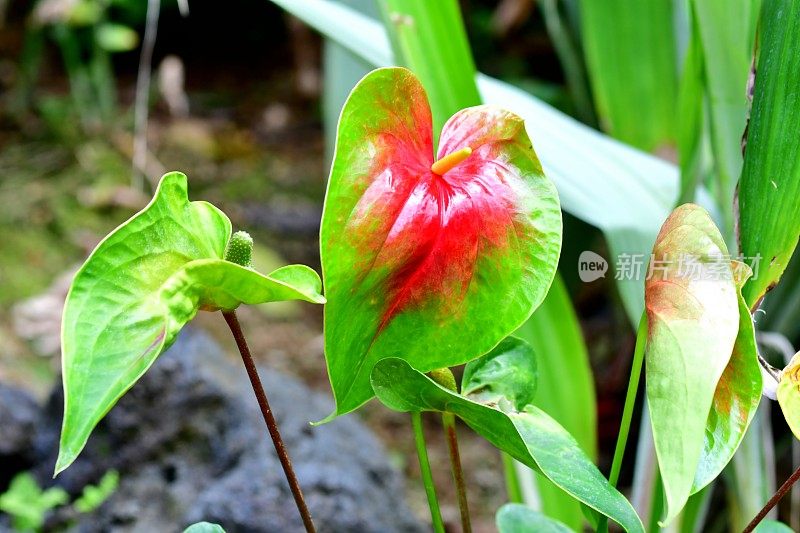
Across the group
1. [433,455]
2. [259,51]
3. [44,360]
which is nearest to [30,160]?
[44,360]

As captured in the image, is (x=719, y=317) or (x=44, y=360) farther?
(x=44, y=360)

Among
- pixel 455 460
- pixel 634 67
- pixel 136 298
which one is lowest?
pixel 634 67


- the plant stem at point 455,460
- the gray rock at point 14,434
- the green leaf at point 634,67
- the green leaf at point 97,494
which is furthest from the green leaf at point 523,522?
the green leaf at point 634,67

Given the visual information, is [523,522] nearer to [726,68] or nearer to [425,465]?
[425,465]

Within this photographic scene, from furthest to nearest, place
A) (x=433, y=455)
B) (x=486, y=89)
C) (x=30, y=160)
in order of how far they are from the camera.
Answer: (x=30, y=160), (x=433, y=455), (x=486, y=89)

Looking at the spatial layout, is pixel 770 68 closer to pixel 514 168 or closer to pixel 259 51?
pixel 514 168

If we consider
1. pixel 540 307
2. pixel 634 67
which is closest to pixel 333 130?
pixel 634 67

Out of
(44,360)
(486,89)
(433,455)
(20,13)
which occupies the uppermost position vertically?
(486,89)

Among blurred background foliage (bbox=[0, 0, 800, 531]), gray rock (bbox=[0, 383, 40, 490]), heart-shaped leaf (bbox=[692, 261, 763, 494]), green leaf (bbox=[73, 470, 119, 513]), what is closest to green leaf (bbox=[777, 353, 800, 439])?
heart-shaped leaf (bbox=[692, 261, 763, 494])
